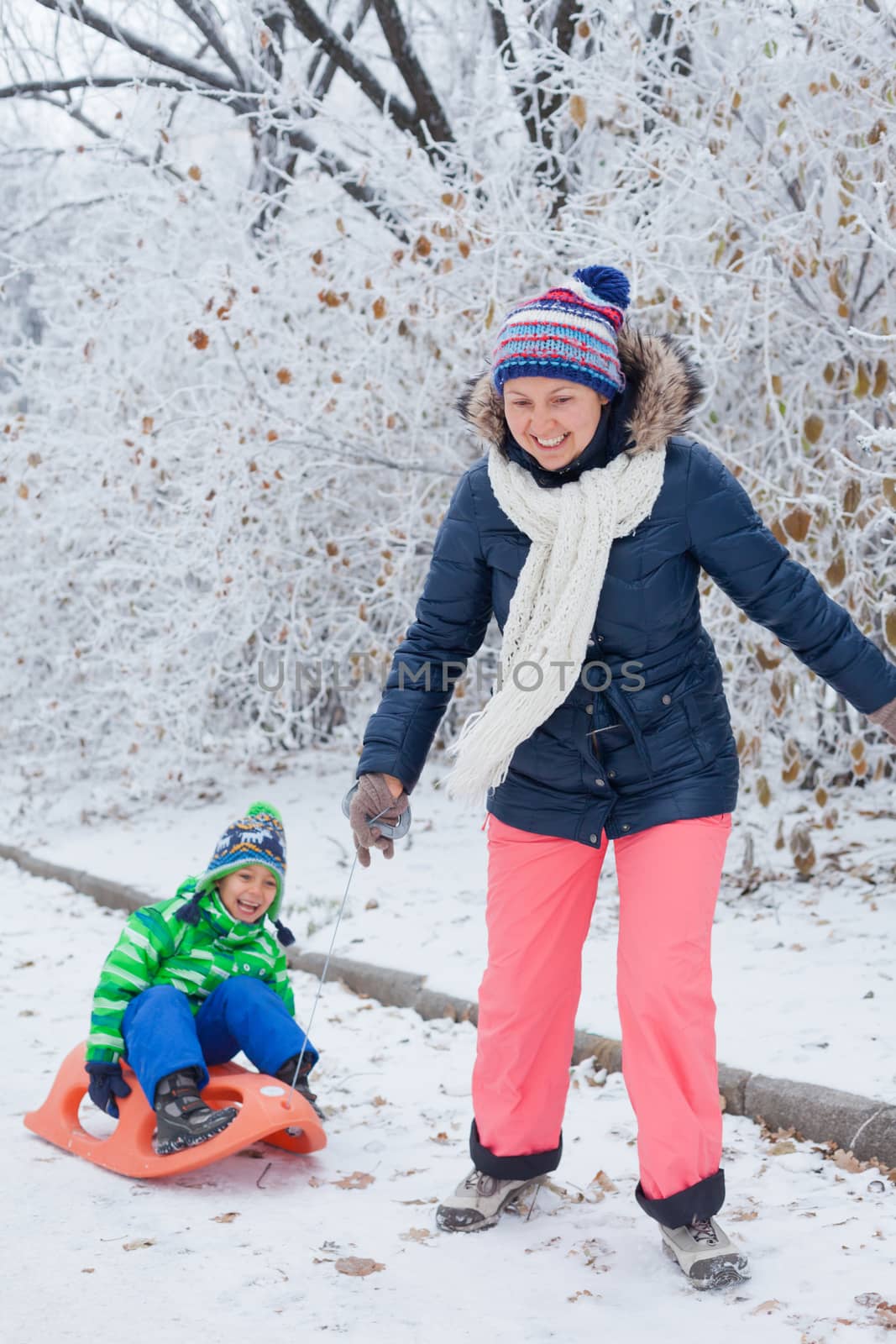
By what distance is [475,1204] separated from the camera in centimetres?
303

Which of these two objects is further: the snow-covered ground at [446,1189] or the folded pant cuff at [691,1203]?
the folded pant cuff at [691,1203]

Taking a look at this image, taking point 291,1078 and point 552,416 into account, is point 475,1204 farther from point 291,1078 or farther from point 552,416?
point 552,416

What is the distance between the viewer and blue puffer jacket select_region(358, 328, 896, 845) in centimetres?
275

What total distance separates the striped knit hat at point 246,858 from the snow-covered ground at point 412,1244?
0.66 m

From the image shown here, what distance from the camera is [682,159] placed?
228 inches

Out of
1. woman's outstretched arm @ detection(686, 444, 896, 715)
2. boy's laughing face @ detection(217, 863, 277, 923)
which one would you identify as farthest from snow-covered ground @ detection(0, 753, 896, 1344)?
woman's outstretched arm @ detection(686, 444, 896, 715)

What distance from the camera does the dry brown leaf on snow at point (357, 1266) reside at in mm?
2791

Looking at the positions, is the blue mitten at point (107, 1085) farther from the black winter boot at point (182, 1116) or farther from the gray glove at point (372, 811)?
the gray glove at point (372, 811)

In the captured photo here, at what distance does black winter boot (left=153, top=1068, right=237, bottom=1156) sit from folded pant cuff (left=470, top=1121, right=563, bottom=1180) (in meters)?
0.66

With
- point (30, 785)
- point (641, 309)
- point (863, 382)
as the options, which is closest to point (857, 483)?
point (863, 382)

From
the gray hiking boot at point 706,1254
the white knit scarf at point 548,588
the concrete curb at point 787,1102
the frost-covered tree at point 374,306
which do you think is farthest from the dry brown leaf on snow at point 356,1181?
the frost-covered tree at point 374,306

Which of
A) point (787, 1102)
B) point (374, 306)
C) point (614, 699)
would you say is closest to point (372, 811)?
point (614, 699)

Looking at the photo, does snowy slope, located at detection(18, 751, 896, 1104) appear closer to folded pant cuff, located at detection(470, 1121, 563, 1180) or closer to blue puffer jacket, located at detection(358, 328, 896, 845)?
folded pant cuff, located at detection(470, 1121, 563, 1180)

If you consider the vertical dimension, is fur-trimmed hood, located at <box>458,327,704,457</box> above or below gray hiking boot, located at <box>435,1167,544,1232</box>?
above
